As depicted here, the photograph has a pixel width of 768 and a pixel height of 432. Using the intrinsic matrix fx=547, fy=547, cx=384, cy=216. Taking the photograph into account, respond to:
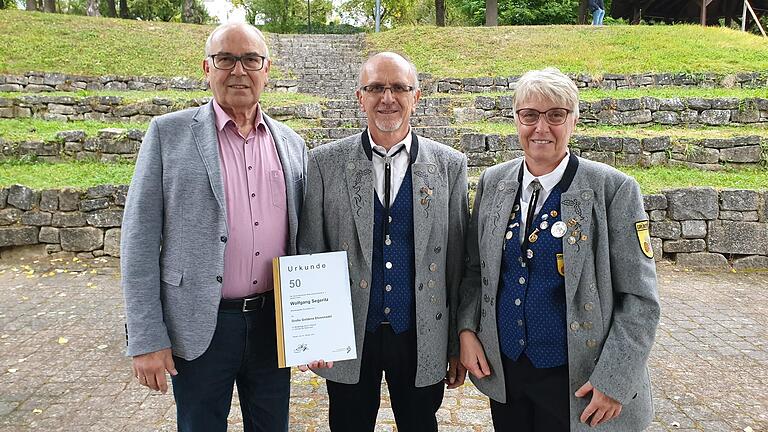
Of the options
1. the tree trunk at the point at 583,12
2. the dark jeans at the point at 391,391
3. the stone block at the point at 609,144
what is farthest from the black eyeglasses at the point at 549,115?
the tree trunk at the point at 583,12

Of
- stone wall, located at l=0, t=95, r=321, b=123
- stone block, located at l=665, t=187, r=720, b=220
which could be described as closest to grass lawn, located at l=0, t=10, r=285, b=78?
stone wall, located at l=0, t=95, r=321, b=123

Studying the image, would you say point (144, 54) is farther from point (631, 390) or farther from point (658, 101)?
point (631, 390)

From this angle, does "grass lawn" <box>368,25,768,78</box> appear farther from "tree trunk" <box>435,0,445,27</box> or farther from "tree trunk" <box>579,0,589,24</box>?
"tree trunk" <box>579,0,589,24</box>

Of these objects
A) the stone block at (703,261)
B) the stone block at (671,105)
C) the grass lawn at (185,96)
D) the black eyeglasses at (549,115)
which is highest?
the grass lawn at (185,96)

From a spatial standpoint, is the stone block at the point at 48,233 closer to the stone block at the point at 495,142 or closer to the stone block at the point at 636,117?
the stone block at the point at 495,142

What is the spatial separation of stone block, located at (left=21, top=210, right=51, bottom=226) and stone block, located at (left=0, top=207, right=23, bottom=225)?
0.07 m

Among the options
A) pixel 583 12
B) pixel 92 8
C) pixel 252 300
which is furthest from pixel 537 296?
pixel 92 8

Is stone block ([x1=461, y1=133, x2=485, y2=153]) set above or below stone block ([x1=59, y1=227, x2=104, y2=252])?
above

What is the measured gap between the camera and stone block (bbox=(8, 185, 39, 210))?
688cm

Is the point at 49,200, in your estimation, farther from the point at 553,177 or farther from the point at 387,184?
the point at 553,177

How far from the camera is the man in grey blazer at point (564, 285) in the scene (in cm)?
194

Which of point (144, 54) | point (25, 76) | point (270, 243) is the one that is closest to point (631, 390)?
point (270, 243)

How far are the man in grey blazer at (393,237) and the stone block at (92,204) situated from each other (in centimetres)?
550

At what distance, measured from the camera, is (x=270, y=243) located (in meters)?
2.30
